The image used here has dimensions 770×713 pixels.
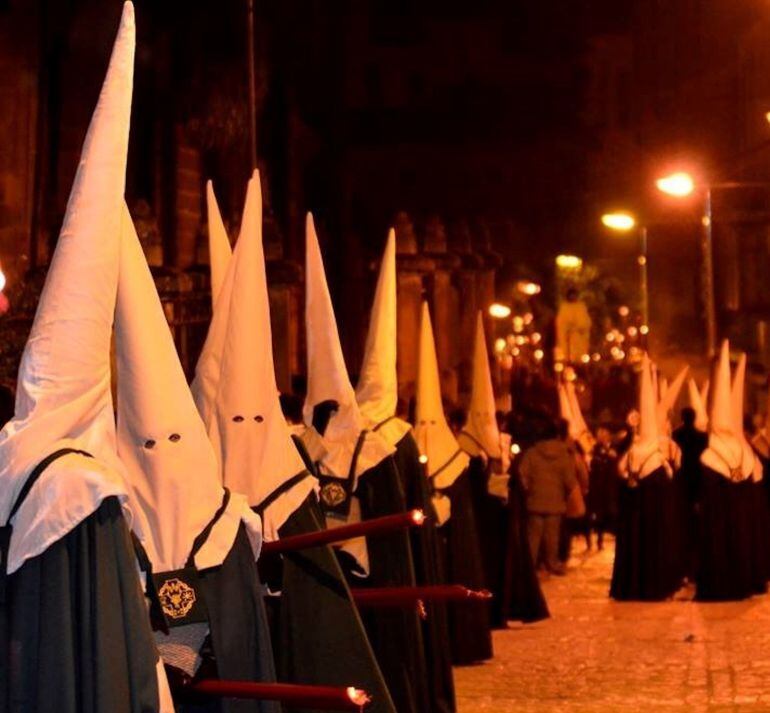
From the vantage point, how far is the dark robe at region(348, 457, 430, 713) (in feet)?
36.7

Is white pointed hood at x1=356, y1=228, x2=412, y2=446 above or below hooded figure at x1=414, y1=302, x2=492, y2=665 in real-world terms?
above

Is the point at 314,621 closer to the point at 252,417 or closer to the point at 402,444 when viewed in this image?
the point at 252,417

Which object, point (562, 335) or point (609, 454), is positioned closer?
point (609, 454)

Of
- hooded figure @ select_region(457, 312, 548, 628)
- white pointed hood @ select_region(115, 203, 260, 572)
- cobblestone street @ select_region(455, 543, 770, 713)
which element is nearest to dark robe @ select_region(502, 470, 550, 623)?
hooded figure @ select_region(457, 312, 548, 628)

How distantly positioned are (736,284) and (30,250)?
2021 cm

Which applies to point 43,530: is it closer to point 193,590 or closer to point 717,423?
point 193,590

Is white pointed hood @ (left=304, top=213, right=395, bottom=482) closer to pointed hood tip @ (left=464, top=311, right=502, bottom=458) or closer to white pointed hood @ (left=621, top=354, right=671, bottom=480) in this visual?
pointed hood tip @ (left=464, top=311, right=502, bottom=458)

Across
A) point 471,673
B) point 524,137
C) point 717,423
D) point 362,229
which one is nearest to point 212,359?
point 471,673

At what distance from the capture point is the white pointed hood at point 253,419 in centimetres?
833

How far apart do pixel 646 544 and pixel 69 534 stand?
16.3 m

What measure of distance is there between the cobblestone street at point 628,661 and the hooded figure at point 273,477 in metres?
4.41

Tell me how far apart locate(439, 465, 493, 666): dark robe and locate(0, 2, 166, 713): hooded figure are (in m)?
9.32

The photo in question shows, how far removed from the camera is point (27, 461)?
231 inches

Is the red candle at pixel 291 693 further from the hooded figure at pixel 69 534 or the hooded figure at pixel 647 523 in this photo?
the hooded figure at pixel 647 523
